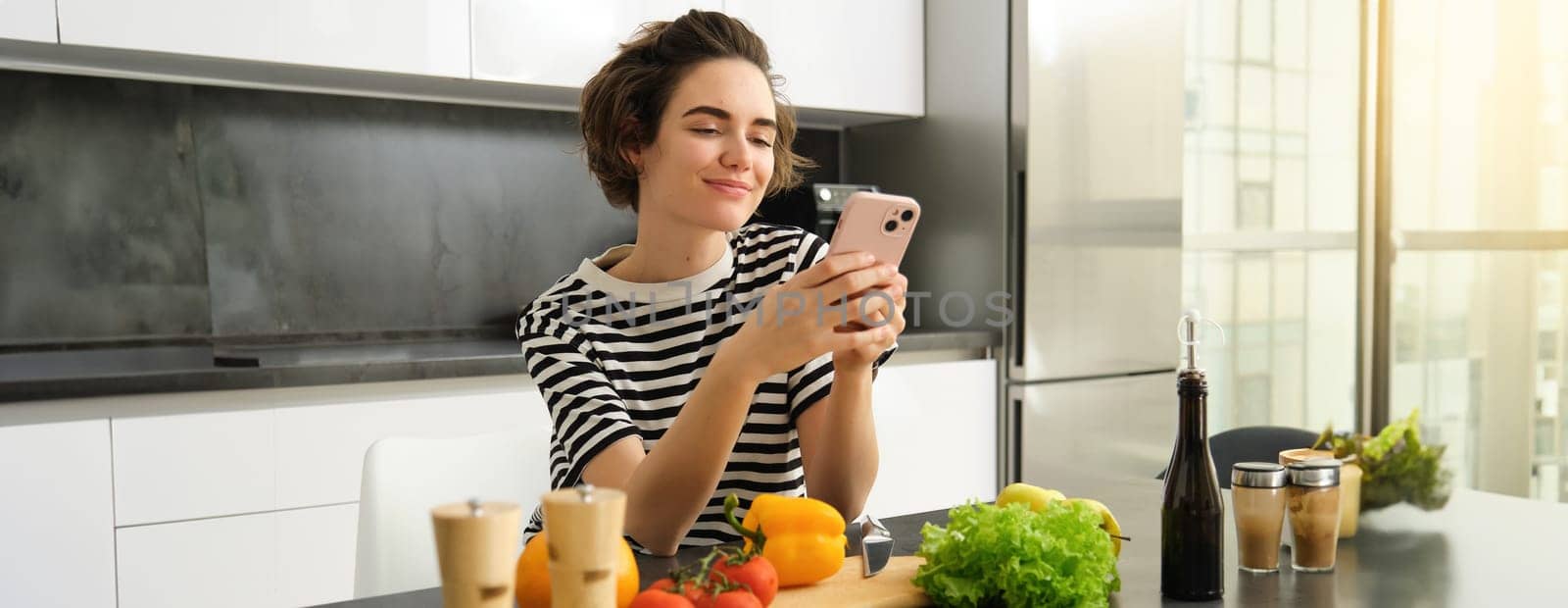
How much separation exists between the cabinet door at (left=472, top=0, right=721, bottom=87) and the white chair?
1213mm

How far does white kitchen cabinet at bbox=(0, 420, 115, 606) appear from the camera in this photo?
1.85m

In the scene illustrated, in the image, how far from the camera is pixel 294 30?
2275 mm

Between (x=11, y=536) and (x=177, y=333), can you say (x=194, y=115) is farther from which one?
(x=11, y=536)

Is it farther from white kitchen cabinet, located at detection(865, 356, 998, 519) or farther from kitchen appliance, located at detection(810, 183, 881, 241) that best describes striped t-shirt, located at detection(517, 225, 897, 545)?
kitchen appliance, located at detection(810, 183, 881, 241)

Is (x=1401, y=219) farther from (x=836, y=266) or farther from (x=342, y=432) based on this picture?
(x=836, y=266)

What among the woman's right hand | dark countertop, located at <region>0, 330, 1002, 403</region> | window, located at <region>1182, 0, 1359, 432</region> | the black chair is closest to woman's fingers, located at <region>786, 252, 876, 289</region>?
the woman's right hand

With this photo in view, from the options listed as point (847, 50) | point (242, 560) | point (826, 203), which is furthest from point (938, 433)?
point (242, 560)

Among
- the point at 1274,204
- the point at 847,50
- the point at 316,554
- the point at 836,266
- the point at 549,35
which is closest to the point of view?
the point at 836,266

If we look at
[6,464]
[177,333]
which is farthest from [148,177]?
[6,464]

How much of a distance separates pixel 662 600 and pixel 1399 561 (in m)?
0.70

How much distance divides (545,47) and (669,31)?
123 cm

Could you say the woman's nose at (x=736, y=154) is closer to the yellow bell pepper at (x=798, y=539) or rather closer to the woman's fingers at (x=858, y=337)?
the woman's fingers at (x=858, y=337)

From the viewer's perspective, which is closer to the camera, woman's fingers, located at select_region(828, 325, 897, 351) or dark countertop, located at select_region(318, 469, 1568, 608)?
dark countertop, located at select_region(318, 469, 1568, 608)

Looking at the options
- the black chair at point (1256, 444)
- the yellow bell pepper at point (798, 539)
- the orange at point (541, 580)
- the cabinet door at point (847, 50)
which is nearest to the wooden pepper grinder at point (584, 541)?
the orange at point (541, 580)
